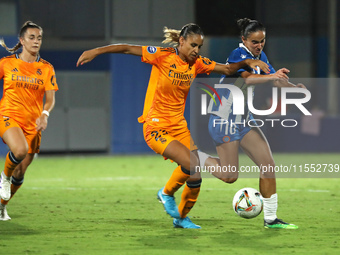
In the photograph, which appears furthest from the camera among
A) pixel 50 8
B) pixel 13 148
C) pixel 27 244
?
pixel 50 8

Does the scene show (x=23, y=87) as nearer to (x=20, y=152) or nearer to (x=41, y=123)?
(x=41, y=123)

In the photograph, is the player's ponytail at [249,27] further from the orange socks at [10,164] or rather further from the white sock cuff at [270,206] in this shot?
the orange socks at [10,164]

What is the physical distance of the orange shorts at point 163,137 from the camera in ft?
24.0

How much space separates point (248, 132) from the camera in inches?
299

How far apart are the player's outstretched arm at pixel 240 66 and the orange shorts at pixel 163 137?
79cm

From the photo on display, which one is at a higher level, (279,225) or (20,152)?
(20,152)

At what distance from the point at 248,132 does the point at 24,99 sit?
109 inches

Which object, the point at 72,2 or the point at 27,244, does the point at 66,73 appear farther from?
the point at 27,244

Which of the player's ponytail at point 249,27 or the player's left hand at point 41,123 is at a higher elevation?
the player's ponytail at point 249,27

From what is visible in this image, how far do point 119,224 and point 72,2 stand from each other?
13.4 meters

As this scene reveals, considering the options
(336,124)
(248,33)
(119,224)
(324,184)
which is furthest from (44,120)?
(336,124)

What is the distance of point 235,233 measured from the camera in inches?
288

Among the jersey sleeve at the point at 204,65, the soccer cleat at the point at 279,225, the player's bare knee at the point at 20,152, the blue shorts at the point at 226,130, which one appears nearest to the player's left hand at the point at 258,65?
the jersey sleeve at the point at 204,65

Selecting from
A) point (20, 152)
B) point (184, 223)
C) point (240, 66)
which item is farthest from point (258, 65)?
point (20, 152)
